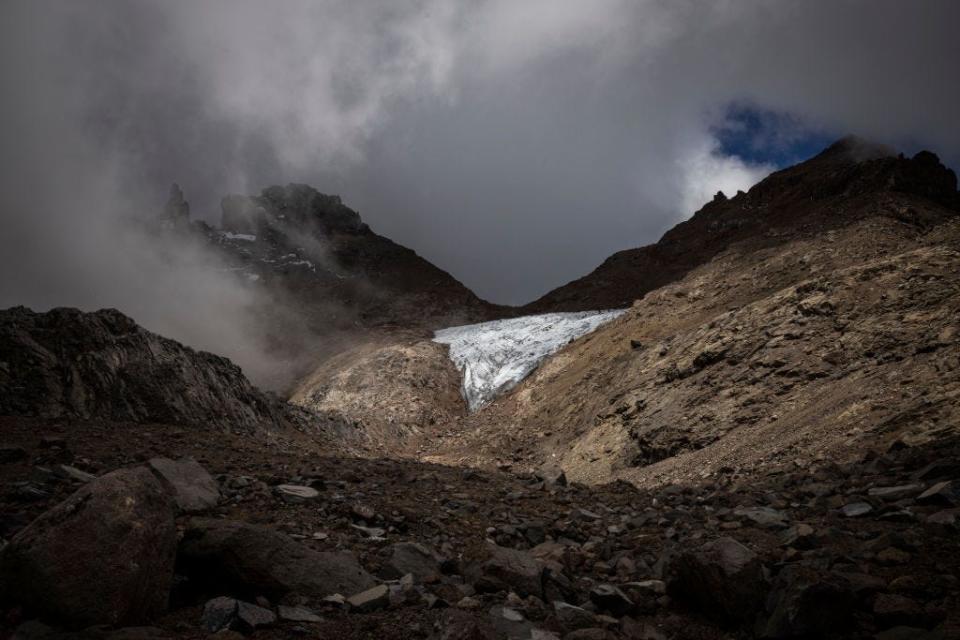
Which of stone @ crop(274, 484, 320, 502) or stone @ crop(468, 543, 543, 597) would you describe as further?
stone @ crop(274, 484, 320, 502)

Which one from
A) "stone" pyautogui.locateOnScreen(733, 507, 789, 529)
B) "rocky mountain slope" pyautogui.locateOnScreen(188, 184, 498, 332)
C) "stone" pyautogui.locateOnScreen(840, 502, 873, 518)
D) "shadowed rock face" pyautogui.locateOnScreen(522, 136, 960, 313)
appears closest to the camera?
"stone" pyautogui.locateOnScreen(840, 502, 873, 518)

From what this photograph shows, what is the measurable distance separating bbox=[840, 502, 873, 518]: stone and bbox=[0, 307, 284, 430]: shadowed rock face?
14825 mm

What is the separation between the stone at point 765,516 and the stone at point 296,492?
18.1 feet

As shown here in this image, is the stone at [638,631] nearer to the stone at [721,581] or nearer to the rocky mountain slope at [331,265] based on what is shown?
the stone at [721,581]

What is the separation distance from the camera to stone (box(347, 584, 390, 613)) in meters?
4.32

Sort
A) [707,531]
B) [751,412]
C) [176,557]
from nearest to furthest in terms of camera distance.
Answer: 1. [176,557]
2. [707,531]
3. [751,412]

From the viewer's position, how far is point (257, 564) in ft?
14.7

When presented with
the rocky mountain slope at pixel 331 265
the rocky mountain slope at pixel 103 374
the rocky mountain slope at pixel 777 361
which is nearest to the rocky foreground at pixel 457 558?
the rocky mountain slope at pixel 777 361

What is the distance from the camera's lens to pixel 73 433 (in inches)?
374

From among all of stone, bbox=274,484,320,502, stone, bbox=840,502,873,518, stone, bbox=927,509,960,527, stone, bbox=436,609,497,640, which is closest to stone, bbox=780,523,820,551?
stone, bbox=840,502,873,518

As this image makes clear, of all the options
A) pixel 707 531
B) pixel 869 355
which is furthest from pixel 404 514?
pixel 869 355

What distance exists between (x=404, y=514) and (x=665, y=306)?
2354 cm

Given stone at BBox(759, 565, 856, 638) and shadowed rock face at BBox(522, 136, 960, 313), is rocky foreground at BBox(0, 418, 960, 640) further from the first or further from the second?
shadowed rock face at BBox(522, 136, 960, 313)

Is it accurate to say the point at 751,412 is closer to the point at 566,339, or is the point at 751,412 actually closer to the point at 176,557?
the point at 176,557
